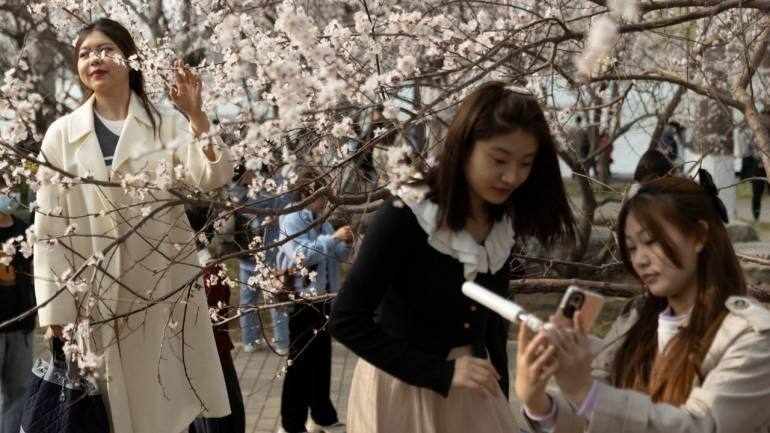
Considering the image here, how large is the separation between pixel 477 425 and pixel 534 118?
2.47 ft

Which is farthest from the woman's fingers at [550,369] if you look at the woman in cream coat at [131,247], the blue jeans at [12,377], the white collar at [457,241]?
the blue jeans at [12,377]

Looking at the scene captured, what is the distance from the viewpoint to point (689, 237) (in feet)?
8.48

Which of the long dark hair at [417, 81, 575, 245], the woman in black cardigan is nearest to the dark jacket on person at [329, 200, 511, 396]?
the woman in black cardigan

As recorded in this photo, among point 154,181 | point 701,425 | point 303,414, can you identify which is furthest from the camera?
point 303,414

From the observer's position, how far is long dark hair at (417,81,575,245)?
270cm

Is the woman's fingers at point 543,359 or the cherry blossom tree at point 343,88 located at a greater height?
the cherry blossom tree at point 343,88

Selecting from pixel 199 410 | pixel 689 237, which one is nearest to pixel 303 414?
pixel 199 410

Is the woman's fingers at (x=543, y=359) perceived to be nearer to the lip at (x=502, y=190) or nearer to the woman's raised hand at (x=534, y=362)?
the woman's raised hand at (x=534, y=362)

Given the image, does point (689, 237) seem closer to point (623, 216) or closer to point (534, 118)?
point (623, 216)

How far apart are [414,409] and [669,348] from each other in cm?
62

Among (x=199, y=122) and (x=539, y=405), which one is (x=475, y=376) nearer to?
(x=539, y=405)

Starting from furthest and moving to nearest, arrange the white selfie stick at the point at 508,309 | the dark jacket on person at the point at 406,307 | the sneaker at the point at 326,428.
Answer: the sneaker at the point at 326,428 < the dark jacket on person at the point at 406,307 < the white selfie stick at the point at 508,309

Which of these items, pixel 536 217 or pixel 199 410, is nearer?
pixel 536 217

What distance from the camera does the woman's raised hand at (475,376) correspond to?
260cm
